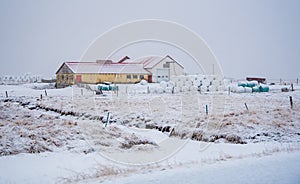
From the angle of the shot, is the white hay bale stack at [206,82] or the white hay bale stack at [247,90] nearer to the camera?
the white hay bale stack at [247,90]

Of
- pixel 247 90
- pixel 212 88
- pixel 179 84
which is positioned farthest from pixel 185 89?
pixel 247 90

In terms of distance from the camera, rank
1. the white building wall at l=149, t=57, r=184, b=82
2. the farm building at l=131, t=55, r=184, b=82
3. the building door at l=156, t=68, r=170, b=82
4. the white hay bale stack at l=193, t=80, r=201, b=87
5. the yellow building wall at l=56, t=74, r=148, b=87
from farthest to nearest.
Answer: the building door at l=156, t=68, r=170, b=82, the white building wall at l=149, t=57, r=184, b=82, the farm building at l=131, t=55, r=184, b=82, the yellow building wall at l=56, t=74, r=148, b=87, the white hay bale stack at l=193, t=80, r=201, b=87

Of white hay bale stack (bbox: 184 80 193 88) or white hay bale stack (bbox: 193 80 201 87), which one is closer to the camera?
white hay bale stack (bbox: 184 80 193 88)

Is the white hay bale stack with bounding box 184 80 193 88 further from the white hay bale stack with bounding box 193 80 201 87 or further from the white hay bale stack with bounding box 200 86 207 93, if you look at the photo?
the white hay bale stack with bounding box 200 86 207 93

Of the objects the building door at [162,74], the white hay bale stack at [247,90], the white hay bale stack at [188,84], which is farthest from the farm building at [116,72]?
the white hay bale stack at [247,90]

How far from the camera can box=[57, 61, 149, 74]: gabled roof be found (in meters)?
57.2

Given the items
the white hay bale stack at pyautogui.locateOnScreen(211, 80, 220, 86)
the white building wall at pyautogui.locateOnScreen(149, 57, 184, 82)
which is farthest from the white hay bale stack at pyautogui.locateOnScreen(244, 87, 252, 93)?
the white building wall at pyautogui.locateOnScreen(149, 57, 184, 82)

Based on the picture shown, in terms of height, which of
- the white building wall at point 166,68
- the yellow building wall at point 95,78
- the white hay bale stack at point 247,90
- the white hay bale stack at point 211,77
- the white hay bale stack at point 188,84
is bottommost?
the white hay bale stack at point 247,90

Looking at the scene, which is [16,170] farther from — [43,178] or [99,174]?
[99,174]

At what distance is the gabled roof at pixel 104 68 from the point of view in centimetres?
5720

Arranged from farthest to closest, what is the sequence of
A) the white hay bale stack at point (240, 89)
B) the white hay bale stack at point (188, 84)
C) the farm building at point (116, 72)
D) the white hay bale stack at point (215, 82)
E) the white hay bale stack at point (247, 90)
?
the farm building at point (116, 72) < the white hay bale stack at point (215, 82) < the white hay bale stack at point (188, 84) < the white hay bale stack at point (247, 90) < the white hay bale stack at point (240, 89)

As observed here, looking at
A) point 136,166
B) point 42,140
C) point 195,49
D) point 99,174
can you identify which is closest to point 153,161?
point 136,166

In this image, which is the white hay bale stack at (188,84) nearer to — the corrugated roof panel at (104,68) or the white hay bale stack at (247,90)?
the white hay bale stack at (247,90)

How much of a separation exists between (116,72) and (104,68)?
248cm
